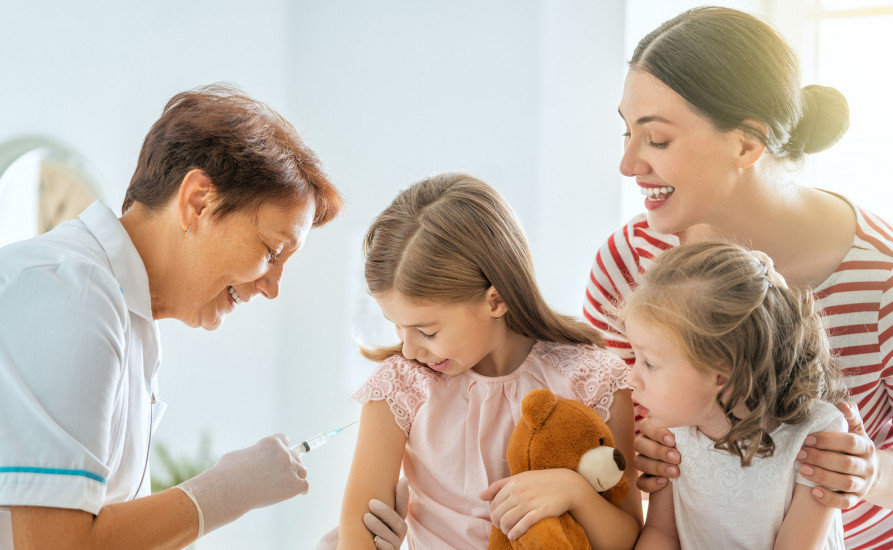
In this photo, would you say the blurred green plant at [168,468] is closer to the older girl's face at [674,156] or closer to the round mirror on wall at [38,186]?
the round mirror on wall at [38,186]

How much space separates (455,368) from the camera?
55.9 inches

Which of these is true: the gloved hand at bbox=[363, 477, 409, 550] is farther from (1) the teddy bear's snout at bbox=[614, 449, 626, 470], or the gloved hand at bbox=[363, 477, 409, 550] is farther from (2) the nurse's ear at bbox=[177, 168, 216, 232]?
(2) the nurse's ear at bbox=[177, 168, 216, 232]

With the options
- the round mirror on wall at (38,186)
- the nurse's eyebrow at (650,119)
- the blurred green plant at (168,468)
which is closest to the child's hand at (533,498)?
the nurse's eyebrow at (650,119)

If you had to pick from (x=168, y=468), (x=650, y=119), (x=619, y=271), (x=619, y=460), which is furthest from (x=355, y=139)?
(x=619, y=460)

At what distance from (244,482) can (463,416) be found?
15.7 inches

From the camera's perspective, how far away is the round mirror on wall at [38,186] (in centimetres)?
194

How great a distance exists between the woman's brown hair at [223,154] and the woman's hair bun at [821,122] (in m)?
0.91

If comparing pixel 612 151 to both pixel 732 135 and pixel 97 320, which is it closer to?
pixel 732 135

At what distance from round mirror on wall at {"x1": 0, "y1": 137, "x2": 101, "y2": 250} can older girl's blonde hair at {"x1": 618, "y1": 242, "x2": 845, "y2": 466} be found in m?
1.56

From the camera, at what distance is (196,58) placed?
122 inches

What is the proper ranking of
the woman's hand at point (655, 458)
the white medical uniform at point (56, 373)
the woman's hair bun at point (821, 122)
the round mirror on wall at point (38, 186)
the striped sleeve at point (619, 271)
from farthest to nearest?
the round mirror on wall at point (38, 186) → the striped sleeve at point (619, 271) → the woman's hair bun at point (821, 122) → the woman's hand at point (655, 458) → the white medical uniform at point (56, 373)

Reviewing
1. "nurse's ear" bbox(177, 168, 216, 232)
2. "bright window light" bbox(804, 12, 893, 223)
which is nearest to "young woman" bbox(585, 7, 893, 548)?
"nurse's ear" bbox(177, 168, 216, 232)

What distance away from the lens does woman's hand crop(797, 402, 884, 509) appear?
1146 millimetres

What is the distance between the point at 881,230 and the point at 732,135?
1.21 ft
